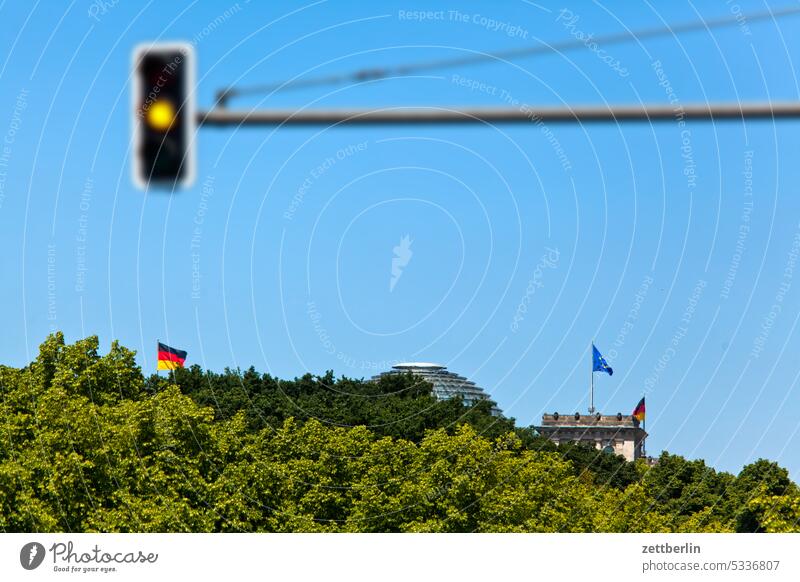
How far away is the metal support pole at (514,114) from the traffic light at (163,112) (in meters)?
0.49

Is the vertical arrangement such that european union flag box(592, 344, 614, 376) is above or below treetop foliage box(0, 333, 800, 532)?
above

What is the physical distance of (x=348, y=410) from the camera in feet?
325

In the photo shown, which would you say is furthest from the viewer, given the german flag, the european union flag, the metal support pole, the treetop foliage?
the european union flag

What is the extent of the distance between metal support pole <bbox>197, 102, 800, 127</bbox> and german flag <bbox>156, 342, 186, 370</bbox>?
99.2m

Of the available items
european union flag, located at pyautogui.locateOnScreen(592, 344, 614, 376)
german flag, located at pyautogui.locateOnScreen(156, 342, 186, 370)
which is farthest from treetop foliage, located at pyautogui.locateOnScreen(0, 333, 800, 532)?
european union flag, located at pyautogui.locateOnScreen(592, 344, 614, 376)

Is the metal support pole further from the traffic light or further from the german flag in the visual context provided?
the german flag

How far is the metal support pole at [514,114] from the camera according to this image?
41.5 ft

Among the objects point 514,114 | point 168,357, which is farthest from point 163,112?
point 168,357

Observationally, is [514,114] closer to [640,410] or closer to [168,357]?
[168,357]

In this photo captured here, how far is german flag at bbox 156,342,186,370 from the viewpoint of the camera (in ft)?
367

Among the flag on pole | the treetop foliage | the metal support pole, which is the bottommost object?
the metal support pole

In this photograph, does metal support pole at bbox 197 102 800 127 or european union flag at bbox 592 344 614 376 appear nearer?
metal support pole at bbox 197 102 800 127

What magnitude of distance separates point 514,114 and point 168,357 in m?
102
